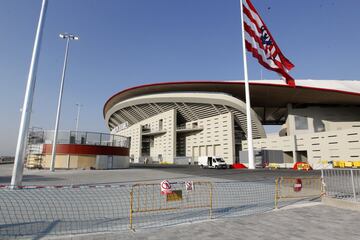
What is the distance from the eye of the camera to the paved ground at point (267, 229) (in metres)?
4.96

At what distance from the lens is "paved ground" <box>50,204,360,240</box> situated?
16.3 feet

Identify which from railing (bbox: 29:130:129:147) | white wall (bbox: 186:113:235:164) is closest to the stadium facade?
white wall (bbox: 186:113:235:164)

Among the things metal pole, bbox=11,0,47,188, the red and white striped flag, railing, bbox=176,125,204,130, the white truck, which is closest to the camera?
metal pole, bbox=11,0,47,188

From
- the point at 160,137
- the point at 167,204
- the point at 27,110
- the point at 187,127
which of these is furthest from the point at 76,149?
the point at 160,137

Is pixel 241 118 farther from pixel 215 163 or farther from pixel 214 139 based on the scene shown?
pixel 215 163

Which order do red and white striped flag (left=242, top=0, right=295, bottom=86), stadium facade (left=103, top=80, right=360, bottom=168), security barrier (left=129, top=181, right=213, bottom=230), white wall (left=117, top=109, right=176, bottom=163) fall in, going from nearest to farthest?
security barrier (left=129, top=181, right=213, bottom=230)
red and white striped flag (left=242, top=0, right=295, bottom=86)
stadium facade (left=103, top=80, right=360, bottom=168)
white wall (left=117, top=109, right=176, bottom=163)

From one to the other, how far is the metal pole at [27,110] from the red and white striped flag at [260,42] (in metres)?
22.6

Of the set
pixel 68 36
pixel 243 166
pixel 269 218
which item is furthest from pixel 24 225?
pixel 243 166

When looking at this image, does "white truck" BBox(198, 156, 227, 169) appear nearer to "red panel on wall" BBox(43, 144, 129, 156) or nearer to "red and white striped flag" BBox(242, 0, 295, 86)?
"red and white striped flag" BBox(242, 0, 295, 86)

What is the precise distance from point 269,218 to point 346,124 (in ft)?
180

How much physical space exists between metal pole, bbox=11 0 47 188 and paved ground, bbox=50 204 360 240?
27.5 feet

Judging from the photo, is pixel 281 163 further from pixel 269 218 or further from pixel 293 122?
pixel 269 218

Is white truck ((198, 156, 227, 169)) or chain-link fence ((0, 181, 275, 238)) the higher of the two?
white truck ((198, 156, 227, 169))

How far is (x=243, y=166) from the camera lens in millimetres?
41375
